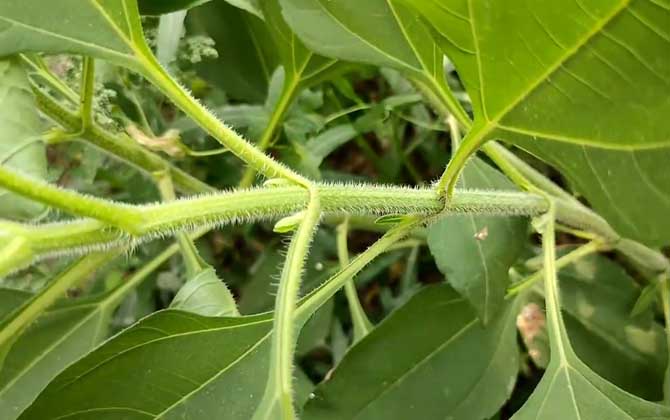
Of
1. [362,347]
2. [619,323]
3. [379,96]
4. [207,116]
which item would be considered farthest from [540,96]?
[379,96]

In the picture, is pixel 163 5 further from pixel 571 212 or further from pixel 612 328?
pixel 612 328

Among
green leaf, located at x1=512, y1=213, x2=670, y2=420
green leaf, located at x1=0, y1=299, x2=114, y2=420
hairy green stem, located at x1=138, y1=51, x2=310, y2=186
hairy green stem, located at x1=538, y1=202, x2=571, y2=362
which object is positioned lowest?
green leaf, located at x1=0, y1=299, x2=114, y2=420

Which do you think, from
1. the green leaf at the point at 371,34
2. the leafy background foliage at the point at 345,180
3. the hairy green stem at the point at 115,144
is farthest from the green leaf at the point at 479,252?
the hairy green stem at the point at 115,144

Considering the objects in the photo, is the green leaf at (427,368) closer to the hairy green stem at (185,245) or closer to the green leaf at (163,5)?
the hairy green stem at (185,245)

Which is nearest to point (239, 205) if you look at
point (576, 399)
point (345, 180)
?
point (576, 399)

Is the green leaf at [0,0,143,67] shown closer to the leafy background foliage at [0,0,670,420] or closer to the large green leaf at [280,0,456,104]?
the leafy background foliage at [0,0,670,420]

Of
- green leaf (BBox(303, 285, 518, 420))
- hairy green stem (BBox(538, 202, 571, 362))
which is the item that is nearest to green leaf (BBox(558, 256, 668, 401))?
green leaf (BBox(303, 285, 518, 420))

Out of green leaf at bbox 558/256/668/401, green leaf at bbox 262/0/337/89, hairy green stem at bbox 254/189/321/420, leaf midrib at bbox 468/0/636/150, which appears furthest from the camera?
green leaf at bbox 558/256/668/401
